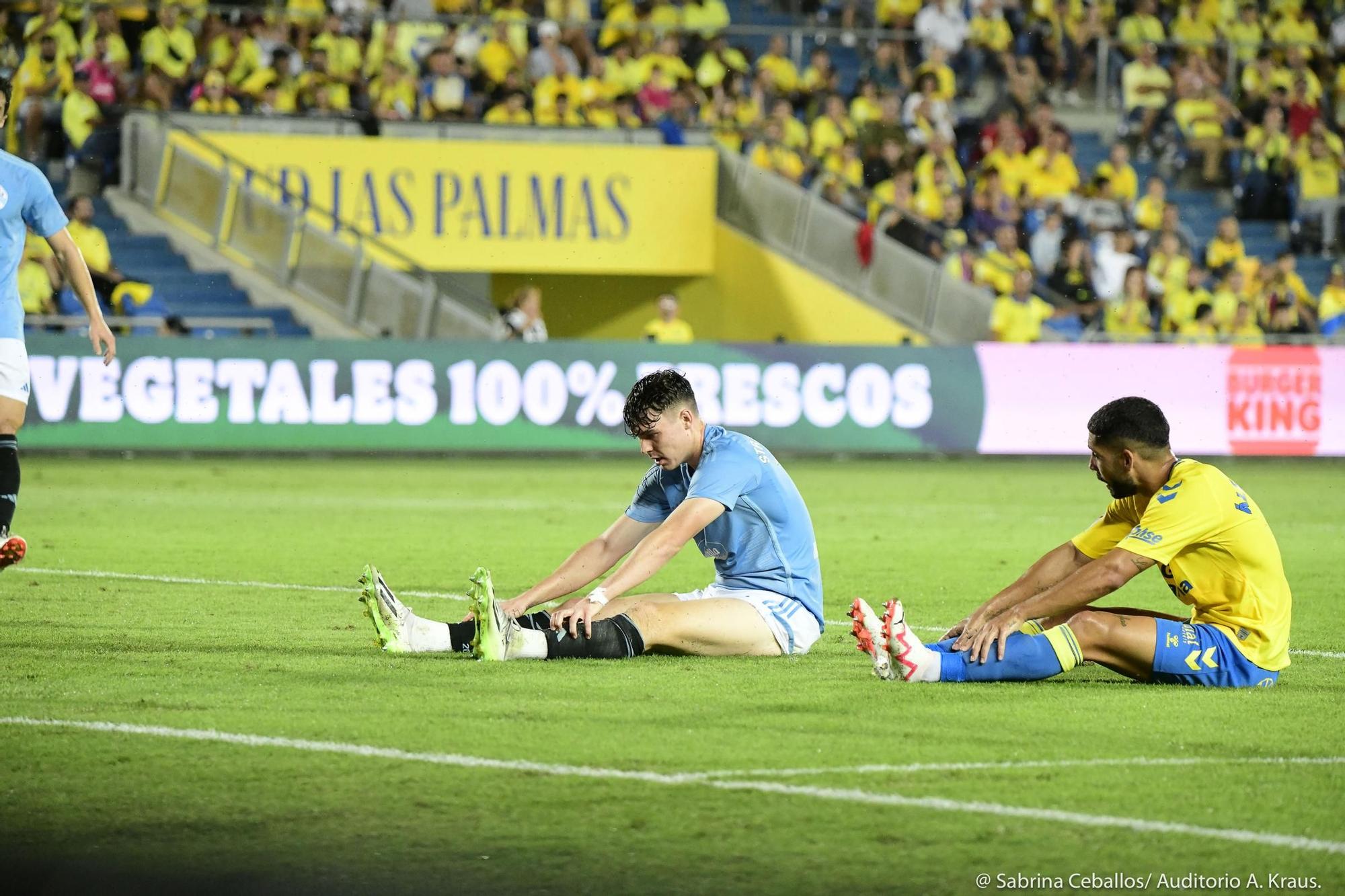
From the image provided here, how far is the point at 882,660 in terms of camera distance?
7.61 meters

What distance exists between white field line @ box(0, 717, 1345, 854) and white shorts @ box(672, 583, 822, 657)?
2.52 meters

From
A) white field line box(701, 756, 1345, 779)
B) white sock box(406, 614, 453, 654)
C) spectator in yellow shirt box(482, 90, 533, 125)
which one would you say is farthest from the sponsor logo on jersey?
spectator in yellow shirt box(482, 90, 533, 125)

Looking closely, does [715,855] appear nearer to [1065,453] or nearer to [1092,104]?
[1065,453]

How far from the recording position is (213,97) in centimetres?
2645

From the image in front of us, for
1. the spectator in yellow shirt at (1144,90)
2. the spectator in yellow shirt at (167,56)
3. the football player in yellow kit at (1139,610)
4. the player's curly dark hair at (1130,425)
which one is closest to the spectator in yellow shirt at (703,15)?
the spectator in yellow shirt at (1144,90)

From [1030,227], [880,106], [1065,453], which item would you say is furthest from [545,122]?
[1065,453]

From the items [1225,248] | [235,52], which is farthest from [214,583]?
[1225,248]

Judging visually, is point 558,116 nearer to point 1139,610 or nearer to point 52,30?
point 52,30

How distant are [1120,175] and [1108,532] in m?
22.7

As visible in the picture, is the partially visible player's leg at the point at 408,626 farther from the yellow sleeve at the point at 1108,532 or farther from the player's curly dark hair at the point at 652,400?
the yellow sleeve at the point at 1108,532

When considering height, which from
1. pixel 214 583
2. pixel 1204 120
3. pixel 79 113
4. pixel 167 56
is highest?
pixel 167 56

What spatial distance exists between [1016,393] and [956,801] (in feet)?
62.9

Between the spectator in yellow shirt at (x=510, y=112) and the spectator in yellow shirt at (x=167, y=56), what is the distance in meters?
4.10

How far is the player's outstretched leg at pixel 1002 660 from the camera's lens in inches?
299
